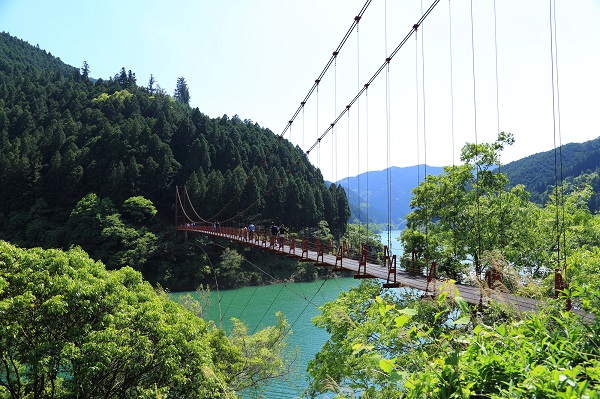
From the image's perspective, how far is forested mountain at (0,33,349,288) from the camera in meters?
35.6

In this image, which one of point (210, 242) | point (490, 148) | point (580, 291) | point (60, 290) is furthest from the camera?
point (210, 242)

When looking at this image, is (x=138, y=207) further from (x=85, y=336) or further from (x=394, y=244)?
(x=394, y=244)

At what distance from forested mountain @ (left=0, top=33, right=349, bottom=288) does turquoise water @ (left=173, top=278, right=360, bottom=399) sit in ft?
25.3

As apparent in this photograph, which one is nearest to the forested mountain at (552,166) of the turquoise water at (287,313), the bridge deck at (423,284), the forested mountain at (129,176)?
the forested mountain at (129,176)

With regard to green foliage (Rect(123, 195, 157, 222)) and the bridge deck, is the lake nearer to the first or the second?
the bridge deck

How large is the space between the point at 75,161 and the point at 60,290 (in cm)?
4022

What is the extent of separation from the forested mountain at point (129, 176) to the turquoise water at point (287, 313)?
770cm

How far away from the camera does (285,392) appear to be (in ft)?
43.6

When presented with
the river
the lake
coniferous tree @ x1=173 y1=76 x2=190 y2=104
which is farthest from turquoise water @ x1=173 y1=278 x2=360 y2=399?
coniferous tree @ x1=173 y1=76 x2=190 y2=104

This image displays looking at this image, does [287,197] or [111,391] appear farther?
[287,197]

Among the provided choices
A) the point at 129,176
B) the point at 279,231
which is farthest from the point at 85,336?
the point at 129,176

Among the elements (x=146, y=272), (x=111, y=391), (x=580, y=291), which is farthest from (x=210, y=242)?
(x=580, y=291)

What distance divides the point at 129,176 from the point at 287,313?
23876 mm

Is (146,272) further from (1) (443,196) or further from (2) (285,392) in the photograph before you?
(1) (443,196)
